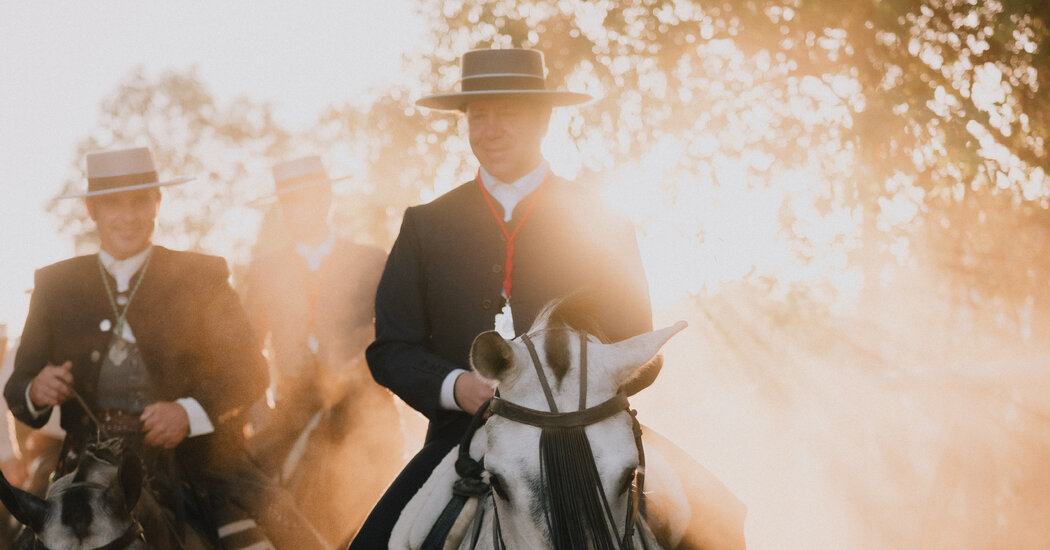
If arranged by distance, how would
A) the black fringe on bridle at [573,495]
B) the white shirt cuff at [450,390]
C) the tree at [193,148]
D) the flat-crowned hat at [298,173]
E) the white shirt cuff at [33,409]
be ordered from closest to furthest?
the black fringe on bridle at [573,495]
the white shirt cuff at [450,390]
the white shirt cuff at [33,409]
the flat-crowned hat at [298,173]
the tree at [193,148]

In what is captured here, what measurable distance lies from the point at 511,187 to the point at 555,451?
5.70 feet

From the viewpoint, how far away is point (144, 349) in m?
4.84

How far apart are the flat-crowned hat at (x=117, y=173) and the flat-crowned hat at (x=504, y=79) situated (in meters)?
1.99

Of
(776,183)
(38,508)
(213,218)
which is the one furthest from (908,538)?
(213,218)

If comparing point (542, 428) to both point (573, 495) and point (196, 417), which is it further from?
point (196, 417)

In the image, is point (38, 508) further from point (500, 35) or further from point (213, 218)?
point (213, 218)

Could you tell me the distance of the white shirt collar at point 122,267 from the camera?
4.95 meters

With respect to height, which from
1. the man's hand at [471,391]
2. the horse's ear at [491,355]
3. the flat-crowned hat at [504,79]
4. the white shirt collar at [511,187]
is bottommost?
the man's hand at [471,391]

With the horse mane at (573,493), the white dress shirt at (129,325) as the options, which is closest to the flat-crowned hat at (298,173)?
the white dress shirt at (129,325)

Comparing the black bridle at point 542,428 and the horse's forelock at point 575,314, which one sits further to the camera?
the horse's forelock at point 575,314

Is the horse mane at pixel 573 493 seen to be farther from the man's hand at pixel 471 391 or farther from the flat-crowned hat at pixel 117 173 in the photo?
the flat-crowned hat at pixel 117 173

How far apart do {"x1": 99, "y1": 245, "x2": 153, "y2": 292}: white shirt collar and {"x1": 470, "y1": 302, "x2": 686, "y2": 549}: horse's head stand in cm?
313

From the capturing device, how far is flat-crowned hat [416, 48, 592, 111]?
3895mm

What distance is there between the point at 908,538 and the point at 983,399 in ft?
6.12
